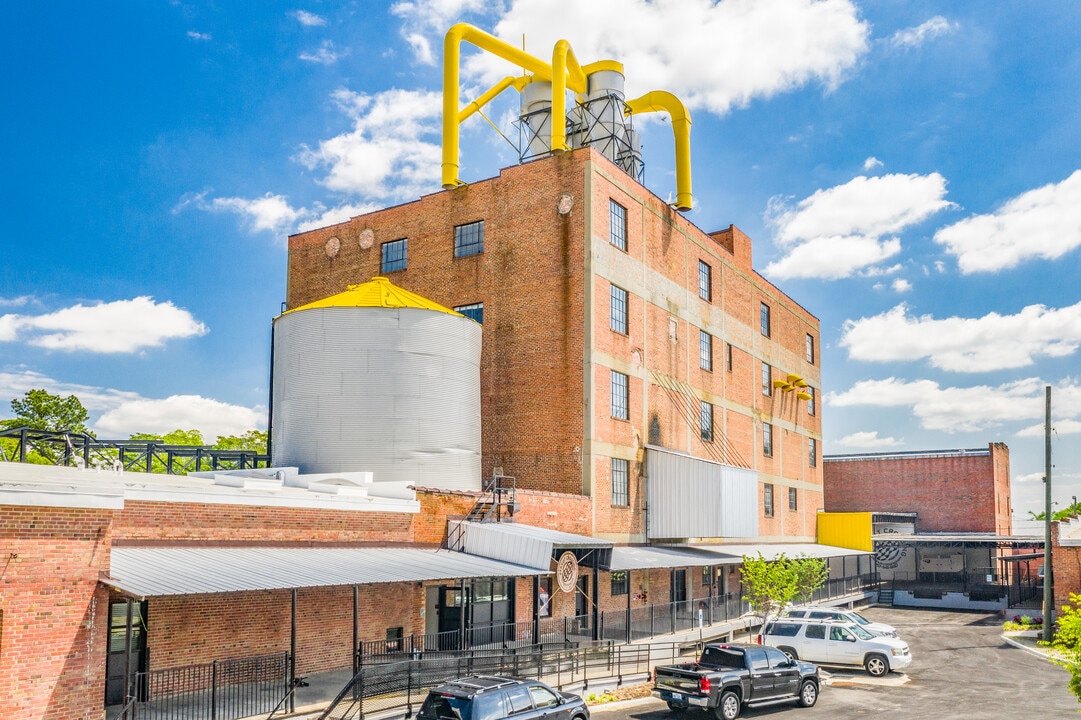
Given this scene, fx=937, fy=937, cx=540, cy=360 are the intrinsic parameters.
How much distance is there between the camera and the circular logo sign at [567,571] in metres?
28.9

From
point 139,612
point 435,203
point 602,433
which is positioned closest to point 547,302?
point 602,433

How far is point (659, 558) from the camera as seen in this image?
35.8m

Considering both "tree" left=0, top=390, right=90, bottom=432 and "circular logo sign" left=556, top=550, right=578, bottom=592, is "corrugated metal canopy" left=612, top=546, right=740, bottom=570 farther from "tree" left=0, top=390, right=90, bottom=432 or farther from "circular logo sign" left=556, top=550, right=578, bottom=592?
"tree" left=0, top=390, right=90, bottom=432

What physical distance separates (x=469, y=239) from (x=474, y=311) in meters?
3.30

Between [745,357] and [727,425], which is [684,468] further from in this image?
[745,357]

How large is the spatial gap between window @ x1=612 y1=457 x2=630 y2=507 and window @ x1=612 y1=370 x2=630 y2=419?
6.12 ft

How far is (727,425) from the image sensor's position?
48.6m

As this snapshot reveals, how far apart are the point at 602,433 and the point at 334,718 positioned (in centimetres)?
1878

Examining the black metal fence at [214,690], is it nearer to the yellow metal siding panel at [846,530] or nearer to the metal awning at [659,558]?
the metal awning at [659,558]

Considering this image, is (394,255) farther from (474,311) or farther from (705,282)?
(705,282)

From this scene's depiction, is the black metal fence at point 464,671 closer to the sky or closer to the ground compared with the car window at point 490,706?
closer to the ground

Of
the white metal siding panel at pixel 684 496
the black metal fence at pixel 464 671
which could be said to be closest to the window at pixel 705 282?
the white metal siding panel at pixel 684 496

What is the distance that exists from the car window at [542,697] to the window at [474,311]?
2234 cm

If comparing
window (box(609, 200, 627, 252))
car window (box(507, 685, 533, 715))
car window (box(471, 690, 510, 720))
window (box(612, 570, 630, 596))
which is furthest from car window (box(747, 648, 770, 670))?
window (box(609, 200, 627, 252))
